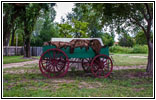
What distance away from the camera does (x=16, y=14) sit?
9352mm

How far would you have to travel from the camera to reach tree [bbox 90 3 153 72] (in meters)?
8.87

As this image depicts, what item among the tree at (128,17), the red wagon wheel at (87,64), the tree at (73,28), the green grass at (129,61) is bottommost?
the green grass at (129,61)

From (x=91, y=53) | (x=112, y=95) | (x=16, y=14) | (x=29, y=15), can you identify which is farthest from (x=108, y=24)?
(x=112, y=95)

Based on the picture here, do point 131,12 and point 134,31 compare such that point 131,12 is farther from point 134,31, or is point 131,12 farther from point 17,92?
point 17,92

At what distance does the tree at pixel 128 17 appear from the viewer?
8.87 m

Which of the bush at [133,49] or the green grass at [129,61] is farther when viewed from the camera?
the bush at [133,49]

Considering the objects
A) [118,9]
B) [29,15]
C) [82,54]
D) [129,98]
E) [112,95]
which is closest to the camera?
[129,98]

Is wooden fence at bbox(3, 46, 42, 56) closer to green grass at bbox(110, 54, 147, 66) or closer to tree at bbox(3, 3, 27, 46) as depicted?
green grass at bbox(110, 54, 147, 66)

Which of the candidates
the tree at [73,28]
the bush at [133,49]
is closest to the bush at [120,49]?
the bush at [133,49]

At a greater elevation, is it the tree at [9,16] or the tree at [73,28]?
the tree at [73,28]

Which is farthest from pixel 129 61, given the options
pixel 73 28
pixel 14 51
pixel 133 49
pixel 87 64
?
pixel 133 49

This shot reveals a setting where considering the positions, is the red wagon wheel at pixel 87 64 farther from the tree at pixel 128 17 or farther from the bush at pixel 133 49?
the bush at pixel 133 49

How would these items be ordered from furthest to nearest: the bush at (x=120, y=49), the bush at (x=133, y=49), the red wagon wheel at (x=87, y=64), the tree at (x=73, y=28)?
1. the bush at (x=120, y=49)
2. the bush at (x=133, y=49)
3. the tree at (x=73, y=28)
4. the red wagon wheel at (x=87, y=64)

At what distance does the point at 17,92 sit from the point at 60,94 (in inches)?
51.0
